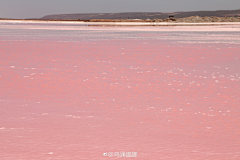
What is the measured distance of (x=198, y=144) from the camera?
5.93 metres

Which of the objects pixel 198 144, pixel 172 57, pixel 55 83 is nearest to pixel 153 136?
pixel 198 144

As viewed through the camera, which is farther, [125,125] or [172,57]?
[172,57]

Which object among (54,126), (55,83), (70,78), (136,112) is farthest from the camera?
(70,78)

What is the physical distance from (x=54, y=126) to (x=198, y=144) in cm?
216

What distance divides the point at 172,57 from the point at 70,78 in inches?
296

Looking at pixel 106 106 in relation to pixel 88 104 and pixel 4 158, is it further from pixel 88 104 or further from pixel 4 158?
pixel 4 158

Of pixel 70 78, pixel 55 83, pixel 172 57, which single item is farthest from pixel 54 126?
pixel 172 57

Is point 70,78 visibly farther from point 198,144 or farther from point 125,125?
point 198,144

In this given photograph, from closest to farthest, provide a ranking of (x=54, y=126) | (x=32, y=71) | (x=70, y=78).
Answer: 1. (x=54, y=126)
2. (x=70, y=78)
3. (x=32, y=71)

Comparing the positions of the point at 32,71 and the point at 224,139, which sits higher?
the point at 32,71

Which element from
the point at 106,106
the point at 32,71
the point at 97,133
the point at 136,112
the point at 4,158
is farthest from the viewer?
the point at 32,71

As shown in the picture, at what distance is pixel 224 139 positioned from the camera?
6160 mm

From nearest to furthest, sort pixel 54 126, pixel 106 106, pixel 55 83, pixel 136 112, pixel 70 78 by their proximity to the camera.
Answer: pixel 54 126, pixel 136 112, pixel 106 106, pixel 55 83, pixel 70 78

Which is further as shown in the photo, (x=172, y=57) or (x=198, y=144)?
(x=172, y=57)
